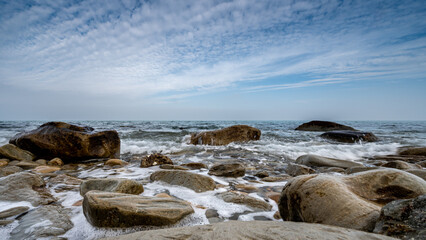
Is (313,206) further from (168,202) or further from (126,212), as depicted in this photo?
(126,212)

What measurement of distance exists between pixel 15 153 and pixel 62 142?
3.87 ft

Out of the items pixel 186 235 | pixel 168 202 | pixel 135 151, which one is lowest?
pixel 135 151

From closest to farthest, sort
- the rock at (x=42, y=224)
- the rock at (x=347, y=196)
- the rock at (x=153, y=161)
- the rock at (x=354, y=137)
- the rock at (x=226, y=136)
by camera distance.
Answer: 1. the rock at (x=347, y=196)
2. the rock at (x=42, y=224)
3. the rock at (x=153, y=161)
4. the rock at (x=226, y=136)
5. the rock at (x=354, y=137)

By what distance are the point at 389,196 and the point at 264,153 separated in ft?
16.8

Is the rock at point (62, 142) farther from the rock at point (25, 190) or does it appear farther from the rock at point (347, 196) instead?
the rock at point (347, 196)

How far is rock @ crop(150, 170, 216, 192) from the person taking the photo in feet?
9.58

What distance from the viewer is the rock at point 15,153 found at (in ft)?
16.9

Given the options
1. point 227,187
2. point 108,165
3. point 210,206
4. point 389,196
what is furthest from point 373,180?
point 108,165

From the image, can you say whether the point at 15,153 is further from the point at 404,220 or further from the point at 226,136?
the point at 404,220

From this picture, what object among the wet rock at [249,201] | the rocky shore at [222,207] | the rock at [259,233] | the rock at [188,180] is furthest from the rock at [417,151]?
the rock at [259,233]

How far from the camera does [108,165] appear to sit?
4836 mm

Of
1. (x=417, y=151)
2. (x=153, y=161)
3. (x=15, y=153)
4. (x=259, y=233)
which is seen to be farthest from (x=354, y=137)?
(x=15, y=153)

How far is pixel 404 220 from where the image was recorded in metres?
1.20

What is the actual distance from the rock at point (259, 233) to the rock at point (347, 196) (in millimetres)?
284
